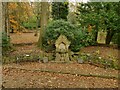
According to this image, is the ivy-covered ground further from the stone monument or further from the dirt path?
the stone monument

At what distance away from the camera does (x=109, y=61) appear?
487cm

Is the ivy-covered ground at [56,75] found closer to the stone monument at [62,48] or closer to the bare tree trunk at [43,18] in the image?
the stone monument at [62,48]

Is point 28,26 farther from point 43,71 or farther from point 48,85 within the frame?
point 48,85

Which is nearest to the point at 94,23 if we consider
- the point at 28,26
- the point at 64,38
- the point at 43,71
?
the point at 64,38

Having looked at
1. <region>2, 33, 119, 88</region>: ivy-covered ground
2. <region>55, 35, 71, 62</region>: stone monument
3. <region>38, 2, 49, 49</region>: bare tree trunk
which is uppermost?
<region>38, 2, 49, 49</region>: bare tree trunk

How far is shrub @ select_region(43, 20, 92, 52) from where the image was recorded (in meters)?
5.35

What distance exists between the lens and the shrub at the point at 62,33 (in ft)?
17.5

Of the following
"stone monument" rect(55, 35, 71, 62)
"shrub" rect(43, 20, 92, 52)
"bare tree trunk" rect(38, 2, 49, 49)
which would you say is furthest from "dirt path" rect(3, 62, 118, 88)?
"bare tree trunk" rect(38, 2, 49, 49)

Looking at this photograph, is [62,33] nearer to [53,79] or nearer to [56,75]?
[56,75]

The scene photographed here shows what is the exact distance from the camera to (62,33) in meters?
5.23

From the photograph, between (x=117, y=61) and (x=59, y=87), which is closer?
(x=59, y=87)

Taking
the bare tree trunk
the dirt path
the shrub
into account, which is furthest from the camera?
the bare tree trunk

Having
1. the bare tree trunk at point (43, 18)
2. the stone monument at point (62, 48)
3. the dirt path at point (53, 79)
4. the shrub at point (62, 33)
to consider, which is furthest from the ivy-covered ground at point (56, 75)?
the bare tree trunk at point (43, 18)

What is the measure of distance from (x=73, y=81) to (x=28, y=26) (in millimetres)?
8999
